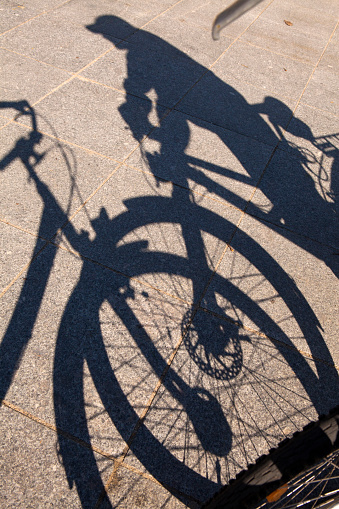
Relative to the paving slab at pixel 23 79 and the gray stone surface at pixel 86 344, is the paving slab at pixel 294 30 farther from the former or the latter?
the gray stone surface at pixel 86 344

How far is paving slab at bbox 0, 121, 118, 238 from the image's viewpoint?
4.79 m

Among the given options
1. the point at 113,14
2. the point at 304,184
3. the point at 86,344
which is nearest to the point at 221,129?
the point at 304,184

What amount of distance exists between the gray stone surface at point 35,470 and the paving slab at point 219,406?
0.36m

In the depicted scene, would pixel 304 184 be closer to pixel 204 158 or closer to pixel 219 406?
pixel 204 158

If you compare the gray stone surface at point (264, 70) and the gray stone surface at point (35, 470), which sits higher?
the gray stone surface at point (264, 70)

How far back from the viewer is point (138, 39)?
8773mm

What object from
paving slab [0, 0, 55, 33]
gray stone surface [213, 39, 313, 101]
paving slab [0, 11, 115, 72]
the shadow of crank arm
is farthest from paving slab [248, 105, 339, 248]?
paving slab [0, 0, 55, 33]

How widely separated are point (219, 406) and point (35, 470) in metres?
1.57

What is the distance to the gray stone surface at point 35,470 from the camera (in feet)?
9.52

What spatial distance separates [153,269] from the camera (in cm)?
450

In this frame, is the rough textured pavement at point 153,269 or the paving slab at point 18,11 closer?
the rough textured pavement at point 153,269

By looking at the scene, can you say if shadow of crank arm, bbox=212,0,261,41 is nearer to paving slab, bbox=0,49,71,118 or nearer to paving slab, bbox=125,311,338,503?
paving slab, bbox=125,311,338,503

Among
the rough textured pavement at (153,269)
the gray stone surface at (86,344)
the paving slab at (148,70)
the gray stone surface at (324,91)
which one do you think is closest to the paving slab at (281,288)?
the rough textured pavement at (153,269)

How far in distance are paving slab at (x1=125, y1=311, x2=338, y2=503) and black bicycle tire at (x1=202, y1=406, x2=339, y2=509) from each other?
919mm
